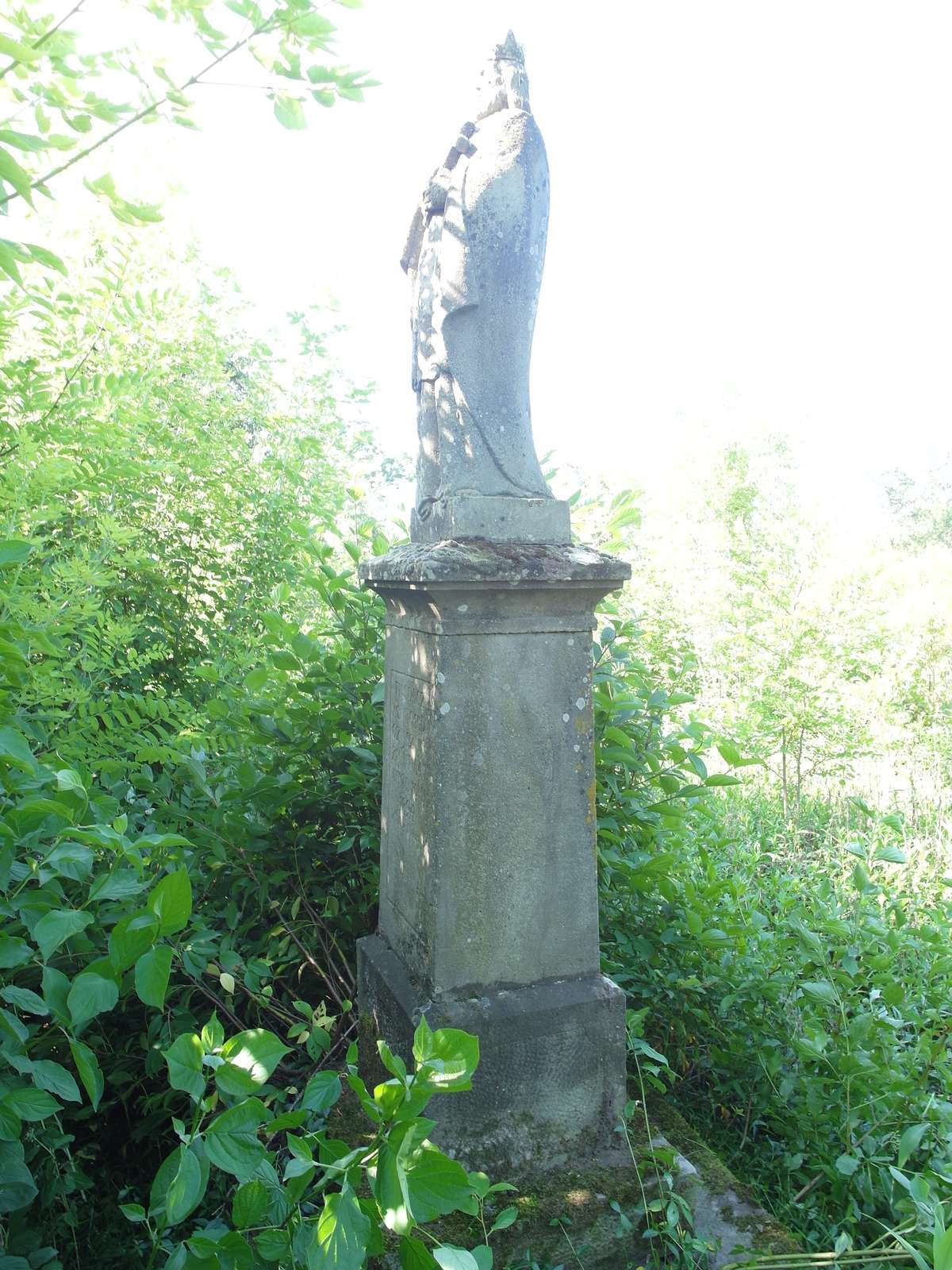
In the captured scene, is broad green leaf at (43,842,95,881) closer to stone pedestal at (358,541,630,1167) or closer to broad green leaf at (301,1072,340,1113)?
broad green leaf at (301,1072,340,1113)

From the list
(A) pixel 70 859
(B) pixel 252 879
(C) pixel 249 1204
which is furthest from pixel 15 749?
(B) pixel 252 879

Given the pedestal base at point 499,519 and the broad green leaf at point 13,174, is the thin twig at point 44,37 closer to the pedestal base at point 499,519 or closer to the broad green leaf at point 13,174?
the broad green leaf at point 13,174

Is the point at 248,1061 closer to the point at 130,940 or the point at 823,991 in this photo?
the point at 130,940

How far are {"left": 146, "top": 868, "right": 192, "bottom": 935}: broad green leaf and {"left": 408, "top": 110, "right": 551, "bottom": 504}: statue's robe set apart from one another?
130 centimetres

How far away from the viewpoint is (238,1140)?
1.13 meters

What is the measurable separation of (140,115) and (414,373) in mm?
1193

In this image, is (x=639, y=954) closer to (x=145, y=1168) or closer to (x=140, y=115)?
(x=145, y=1168)

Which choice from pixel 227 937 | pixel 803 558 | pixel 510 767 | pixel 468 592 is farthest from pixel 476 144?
pixel 803 558

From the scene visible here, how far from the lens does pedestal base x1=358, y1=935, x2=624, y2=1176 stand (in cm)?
205

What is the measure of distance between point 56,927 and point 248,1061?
0.43m

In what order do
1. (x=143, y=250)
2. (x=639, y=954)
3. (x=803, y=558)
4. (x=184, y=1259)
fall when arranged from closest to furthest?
(x=184, y=1259) < (x=639, y=954) < (x=143, y=250) < (x=803, y=558)

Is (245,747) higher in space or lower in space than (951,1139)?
higher

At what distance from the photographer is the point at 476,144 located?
232 cm

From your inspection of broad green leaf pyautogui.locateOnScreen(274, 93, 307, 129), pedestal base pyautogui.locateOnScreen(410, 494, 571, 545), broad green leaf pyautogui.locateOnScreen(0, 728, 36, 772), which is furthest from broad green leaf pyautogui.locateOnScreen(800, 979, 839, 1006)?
broad green leaf pyautogui.locateOnScreen(274, 93, 307, 129)
